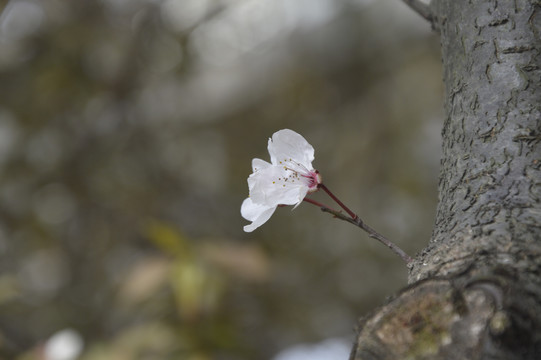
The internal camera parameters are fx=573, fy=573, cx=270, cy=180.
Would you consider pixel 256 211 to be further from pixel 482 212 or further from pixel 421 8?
pixel 421 8

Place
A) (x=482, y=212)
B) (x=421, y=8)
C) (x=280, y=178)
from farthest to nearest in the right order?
(x=421, y=8) → (x=280, y=178) → (x=482, y=212)

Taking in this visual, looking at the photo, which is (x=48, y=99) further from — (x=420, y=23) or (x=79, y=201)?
(x=420, y=23)

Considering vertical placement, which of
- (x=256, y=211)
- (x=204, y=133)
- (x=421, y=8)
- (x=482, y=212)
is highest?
(x=204, y=133)

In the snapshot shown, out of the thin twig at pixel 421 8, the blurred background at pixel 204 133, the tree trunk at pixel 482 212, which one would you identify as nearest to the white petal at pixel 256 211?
the tree trunk at pixel 482 212

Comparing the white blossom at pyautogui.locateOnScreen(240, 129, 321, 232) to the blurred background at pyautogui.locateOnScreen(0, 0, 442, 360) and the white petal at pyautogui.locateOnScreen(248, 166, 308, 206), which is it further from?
the blurred background at pyautogui.locateOnScreen(0, 0, 442, 360)

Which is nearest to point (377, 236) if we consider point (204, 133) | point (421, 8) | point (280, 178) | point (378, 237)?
point (378, 237)

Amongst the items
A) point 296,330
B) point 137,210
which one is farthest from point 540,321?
point 137,210

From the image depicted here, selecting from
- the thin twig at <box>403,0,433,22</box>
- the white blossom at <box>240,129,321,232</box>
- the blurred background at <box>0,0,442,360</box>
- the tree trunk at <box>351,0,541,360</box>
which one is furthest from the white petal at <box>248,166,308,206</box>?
the blurred background at <box>0,0,442,360</box>
